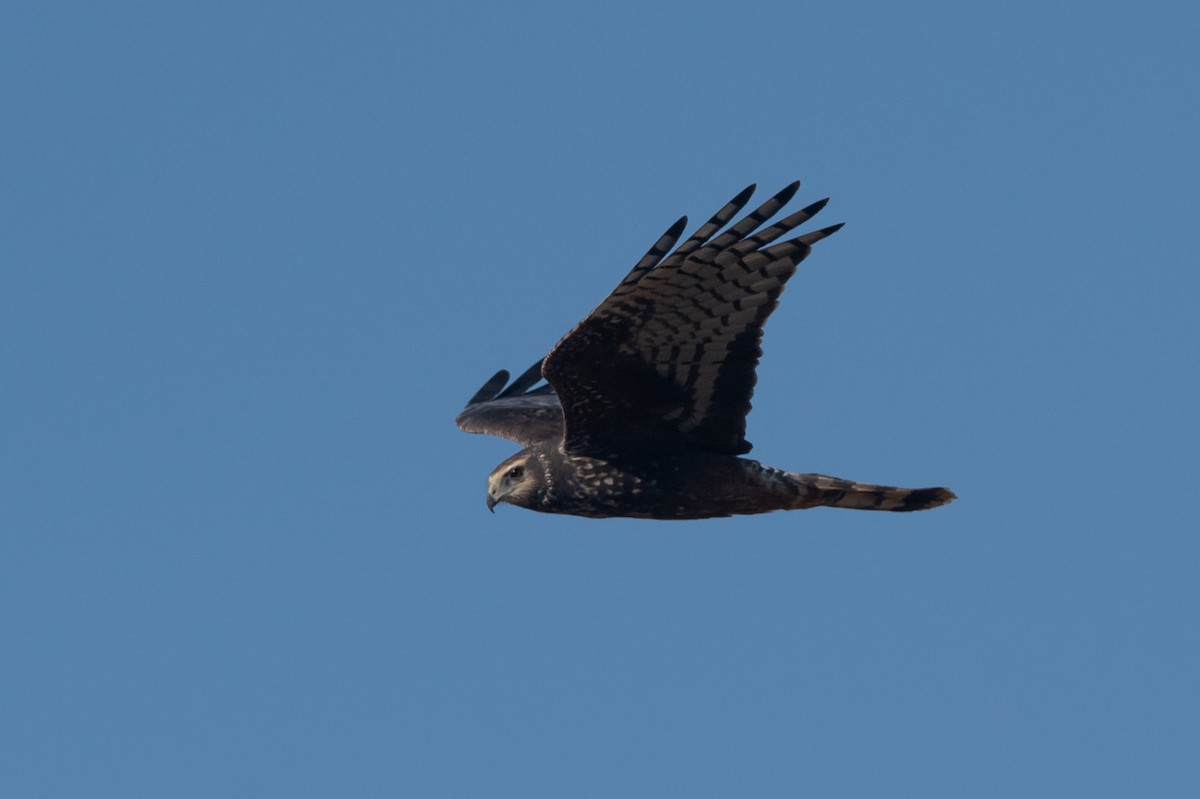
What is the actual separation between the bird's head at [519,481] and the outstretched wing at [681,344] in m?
0.34

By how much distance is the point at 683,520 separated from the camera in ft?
43.5

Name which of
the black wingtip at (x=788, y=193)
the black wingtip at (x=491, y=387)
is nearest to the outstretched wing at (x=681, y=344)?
the black wingtip at (x=788, y=193)

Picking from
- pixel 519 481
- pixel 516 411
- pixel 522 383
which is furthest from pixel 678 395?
pixel 522 383

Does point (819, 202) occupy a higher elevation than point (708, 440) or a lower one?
higher

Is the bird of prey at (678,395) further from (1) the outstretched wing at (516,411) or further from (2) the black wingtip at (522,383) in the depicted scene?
(2) the black wingtip at (522,383)

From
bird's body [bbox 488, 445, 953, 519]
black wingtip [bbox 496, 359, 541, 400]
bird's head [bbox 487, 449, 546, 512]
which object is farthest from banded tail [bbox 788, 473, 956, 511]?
black wingtip [bbox 496, 359, 541, 400]

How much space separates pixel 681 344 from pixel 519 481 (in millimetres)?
1560

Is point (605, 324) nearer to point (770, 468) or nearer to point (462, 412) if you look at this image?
point (770, 468)

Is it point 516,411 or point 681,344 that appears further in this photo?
point 516,411

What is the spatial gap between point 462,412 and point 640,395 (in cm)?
348

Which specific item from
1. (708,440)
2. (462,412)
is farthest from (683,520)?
(462,412)

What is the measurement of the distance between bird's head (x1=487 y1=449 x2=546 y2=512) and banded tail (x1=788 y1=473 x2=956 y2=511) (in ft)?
5.04

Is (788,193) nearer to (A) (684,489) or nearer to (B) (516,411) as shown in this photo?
(A) (684,489)

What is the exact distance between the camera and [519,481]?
13289 mm
